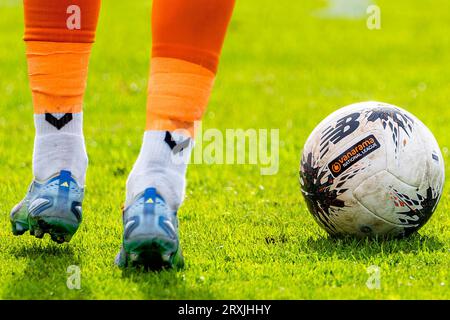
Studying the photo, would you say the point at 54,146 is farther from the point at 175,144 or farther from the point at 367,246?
the point at 367,246

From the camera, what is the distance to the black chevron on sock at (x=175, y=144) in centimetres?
397

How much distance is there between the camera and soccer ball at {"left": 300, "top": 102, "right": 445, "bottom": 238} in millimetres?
4707

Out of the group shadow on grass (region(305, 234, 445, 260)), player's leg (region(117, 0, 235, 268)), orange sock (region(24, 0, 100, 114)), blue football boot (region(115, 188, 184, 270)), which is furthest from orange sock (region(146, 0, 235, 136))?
shadow on grass (region(305, 234, 445, 260))

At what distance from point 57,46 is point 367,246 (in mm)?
1799

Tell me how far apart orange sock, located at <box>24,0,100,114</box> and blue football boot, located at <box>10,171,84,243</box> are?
1.12ft

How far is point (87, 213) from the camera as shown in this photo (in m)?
5.57

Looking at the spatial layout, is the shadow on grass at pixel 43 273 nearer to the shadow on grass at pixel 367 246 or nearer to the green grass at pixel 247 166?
the green grass at pixel 247 166

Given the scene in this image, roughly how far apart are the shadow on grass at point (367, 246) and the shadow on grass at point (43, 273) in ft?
3.97

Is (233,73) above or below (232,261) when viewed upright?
above

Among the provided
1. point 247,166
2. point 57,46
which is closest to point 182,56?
point 57,46

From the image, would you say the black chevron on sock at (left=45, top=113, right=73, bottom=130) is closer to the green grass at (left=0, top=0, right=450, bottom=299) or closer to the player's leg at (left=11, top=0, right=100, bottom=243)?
the player's leg at (left=11, top=0, right=100, bottom=243)
